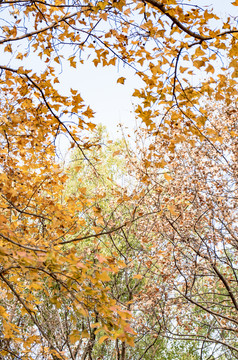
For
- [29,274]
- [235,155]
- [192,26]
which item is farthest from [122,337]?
[235,155]

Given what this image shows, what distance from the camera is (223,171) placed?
6148 millimetres

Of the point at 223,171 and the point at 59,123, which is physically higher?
the point at 223,171

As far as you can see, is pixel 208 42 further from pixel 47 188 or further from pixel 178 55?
pixel 47 188

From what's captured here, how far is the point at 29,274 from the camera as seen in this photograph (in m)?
2.36

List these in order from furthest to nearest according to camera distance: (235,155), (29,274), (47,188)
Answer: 1. (235,155)
2. (47,188)
3. (29,274)

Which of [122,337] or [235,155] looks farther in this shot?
[235,155]

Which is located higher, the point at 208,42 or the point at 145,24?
the point at 145,24

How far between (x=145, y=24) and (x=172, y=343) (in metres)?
12.5

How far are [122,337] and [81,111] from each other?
2413 mm

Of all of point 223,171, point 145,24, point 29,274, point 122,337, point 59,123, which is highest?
point 223,171

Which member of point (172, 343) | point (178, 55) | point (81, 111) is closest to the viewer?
point (178, 55)

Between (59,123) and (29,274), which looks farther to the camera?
(59,123)

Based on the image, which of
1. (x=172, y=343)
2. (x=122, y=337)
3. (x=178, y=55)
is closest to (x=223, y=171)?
(x=178, y=55)

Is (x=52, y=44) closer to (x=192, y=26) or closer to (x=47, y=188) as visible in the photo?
(x=192, y=26)
